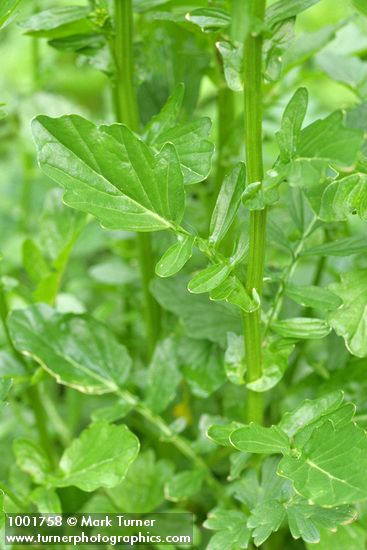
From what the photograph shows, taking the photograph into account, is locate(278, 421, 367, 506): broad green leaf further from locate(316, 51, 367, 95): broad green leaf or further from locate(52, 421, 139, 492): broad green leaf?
locate(316, 51, 367, 95): broad green leaf

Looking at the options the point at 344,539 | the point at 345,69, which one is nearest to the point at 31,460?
the point at 344,539

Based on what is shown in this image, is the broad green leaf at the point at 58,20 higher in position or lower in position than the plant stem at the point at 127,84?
higher

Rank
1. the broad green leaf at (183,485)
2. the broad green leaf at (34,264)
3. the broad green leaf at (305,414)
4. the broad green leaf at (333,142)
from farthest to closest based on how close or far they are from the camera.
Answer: the broad green leaf at (34,264) < the broad green leaf at (183,485) < the broad green leaf at (305,414) < the broad green leaf at (333,142)

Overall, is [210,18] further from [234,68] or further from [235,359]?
[235,359]

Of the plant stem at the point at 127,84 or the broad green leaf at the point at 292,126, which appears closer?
the broad green leaf at the point at 292,126

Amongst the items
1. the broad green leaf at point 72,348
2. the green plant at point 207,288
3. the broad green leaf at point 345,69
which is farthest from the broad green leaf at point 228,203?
the broad green leaf at point 345,69

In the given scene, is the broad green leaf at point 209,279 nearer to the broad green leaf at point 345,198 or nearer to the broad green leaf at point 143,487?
the broad green leaf at point 345,198

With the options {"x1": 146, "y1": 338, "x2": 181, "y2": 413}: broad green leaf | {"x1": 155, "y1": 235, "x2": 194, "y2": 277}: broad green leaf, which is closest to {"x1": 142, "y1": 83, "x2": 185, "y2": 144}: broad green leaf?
{"x1": 155, "y1": 235, "x2": 194, "y2": 277}: broad green leaf
